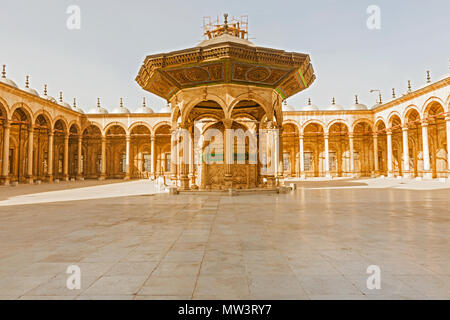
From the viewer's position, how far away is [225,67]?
427 inches

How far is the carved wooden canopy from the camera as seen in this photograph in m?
10.4

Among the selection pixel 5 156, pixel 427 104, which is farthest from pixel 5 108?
pixel 427 104

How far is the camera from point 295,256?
118 inches

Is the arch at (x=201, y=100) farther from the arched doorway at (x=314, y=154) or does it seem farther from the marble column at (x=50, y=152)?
the arched doorway at (x=314, y=154)

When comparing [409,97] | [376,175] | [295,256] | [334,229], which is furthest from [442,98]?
[295,256]

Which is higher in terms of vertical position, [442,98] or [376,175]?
[442,98]

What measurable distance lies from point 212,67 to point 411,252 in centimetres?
957

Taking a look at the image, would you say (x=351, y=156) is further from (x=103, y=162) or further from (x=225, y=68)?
(x=103, y=162)

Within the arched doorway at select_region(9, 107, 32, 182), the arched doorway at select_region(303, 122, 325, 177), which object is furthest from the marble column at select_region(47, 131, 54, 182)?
the arched doorway at select_region(303, 122, 325, 177)

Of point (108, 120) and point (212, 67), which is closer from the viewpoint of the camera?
point (212, 67)

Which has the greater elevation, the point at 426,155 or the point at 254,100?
the point at 254,100

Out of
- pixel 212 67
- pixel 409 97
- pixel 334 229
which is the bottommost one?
pixel 334 229
